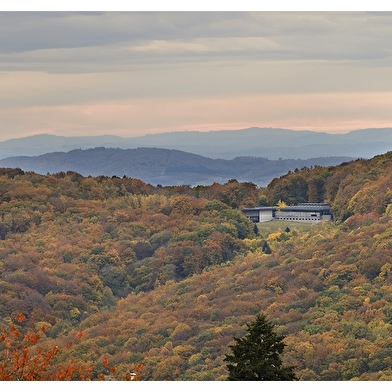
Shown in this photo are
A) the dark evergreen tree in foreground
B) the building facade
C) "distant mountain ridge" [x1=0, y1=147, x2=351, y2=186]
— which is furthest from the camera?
"distant mountain ridge" [x1=0, y1=147, x2=351, y2=186]

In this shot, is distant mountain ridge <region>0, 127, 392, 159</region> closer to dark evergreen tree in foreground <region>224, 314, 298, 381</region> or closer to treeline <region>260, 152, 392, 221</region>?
treeline <region>260, 152, 392, 221</region>

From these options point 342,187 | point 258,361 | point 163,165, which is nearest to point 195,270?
point 163,165

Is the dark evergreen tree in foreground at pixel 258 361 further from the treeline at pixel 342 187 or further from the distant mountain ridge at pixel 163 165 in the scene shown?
the distant mountain ridge at pixel 163 165

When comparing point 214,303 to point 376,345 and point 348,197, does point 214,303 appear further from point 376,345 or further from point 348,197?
point 348,197

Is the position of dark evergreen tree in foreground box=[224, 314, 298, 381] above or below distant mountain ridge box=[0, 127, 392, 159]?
below

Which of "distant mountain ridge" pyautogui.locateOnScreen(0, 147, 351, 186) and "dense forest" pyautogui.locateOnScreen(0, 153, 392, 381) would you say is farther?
"distant mountain ridge" pyautogui.locateOnScreen(0, 147, 351, 186)

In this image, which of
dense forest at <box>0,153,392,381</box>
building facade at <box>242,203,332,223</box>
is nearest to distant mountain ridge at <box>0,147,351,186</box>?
dense forest at <box>0,153,392,381</box>

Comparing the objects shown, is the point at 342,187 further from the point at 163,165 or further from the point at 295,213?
the point at 163,165
